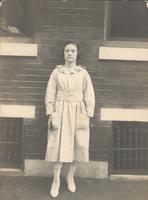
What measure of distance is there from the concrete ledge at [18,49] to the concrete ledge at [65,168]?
4.99ft

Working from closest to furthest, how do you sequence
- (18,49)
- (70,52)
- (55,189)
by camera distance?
1. (70,52)
2. (55,189)
3. (18,49)

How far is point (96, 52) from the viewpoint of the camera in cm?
766

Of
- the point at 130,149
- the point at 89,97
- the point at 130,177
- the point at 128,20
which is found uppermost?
the point at 128,20

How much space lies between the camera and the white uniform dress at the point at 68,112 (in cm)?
700

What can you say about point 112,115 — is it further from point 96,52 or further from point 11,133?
point 11,133

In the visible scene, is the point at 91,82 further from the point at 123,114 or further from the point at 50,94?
the point at 123,114

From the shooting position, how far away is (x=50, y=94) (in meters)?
7.03

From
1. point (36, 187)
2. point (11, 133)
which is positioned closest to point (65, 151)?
point (36, 187)

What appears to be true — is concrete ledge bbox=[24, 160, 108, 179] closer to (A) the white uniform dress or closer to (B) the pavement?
(B) the pavement

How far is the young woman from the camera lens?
7.00 metres

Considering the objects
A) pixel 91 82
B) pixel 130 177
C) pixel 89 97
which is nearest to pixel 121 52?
pixel 91 82

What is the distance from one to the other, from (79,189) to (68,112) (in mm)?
1096

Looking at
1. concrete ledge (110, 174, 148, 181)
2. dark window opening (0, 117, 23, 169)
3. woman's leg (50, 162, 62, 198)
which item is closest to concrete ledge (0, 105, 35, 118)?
A: dark window opening (0, 117, 23, 169)

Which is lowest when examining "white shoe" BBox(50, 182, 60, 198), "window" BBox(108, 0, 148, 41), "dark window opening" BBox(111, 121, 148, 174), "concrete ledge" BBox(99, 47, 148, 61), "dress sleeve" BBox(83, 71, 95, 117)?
"white shoe" BBox(50, 182, 60, 198)
